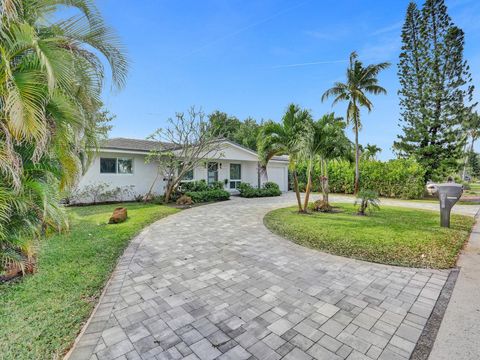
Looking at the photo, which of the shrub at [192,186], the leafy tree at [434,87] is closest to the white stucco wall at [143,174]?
the shrub at [192,186]

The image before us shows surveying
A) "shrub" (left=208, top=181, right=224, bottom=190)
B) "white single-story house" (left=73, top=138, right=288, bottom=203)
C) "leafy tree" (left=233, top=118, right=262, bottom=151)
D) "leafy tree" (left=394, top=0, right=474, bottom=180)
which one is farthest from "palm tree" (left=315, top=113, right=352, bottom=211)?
"leafy tree" (left=233, top=118, right=262, bottom=151)

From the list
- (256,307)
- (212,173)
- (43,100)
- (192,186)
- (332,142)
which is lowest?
(256,307)

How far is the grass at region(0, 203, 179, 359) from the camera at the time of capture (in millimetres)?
2617

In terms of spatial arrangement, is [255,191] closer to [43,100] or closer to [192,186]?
[192,186]

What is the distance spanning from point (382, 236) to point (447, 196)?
2.81 metres

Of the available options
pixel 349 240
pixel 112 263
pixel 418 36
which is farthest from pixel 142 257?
pixel 418 36

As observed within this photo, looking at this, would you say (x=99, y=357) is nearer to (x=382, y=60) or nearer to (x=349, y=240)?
(x=349, y=240)

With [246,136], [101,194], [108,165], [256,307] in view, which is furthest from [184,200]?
[246,136]

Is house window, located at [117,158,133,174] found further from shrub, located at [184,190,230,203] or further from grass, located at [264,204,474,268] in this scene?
grass, located at [264,204,474,268]

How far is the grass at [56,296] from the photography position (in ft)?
8.59

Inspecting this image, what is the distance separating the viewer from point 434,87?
20.8 meters

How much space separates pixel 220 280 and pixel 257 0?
10128 millimetres

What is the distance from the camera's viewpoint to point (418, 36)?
21109 mm

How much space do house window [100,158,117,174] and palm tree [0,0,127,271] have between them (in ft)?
32.9
